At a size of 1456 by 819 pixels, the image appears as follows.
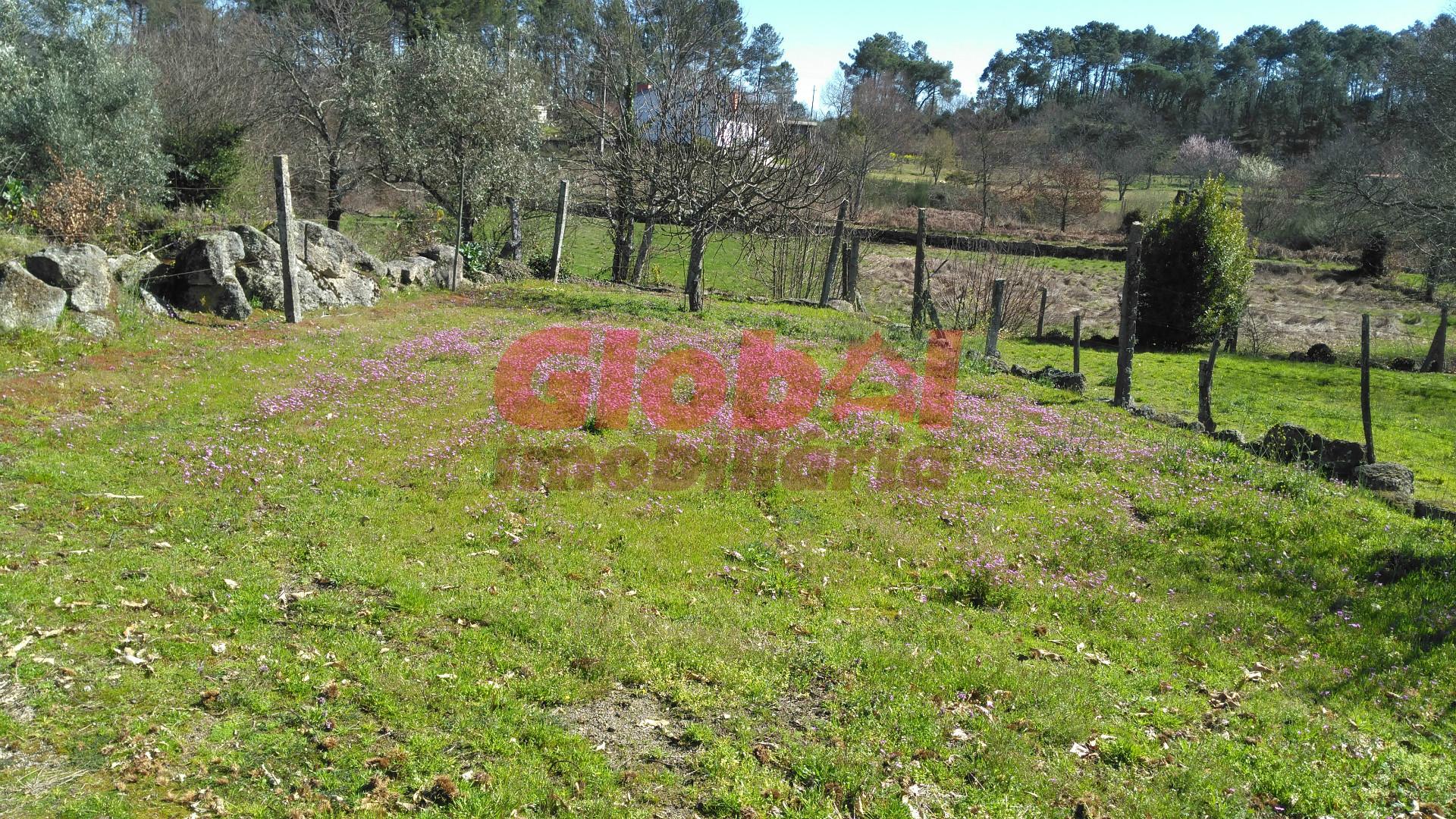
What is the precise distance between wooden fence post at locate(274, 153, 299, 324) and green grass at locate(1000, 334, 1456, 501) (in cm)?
1607

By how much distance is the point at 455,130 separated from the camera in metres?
25.9

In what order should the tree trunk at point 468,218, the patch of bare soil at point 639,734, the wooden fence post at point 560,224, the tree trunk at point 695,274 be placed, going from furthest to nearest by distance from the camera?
the tree trunk at point 468,218 < the wooden fence post at point 560,224 < the tree trunk at point 695,274 < the patch of bare soil at point 639,734

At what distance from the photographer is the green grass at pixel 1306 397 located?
50.0 feet

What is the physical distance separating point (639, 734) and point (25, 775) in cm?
331

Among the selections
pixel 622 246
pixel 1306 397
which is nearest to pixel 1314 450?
pixel 1306 397

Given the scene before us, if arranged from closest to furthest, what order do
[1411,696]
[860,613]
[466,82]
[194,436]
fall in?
[1411,696] < [860,613] < [194,436] < [466,82]

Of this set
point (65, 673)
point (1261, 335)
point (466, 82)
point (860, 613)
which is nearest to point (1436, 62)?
point (1261, 335)

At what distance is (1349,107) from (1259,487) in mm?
87008

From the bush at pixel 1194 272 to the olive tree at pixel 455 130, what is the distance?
21486 millimetres

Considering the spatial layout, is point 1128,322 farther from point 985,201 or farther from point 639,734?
point 985,201

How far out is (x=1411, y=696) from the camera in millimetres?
6715

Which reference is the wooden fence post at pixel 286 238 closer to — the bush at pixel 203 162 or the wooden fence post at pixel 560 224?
the wooden fence post at pixel 560 224

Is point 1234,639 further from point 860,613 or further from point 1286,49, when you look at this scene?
point 1286,49

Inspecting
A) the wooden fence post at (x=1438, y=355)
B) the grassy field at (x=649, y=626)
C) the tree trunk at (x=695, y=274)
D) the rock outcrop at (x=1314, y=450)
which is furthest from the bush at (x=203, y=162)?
Result: the wooden fence post at (x=1438, y=355)
